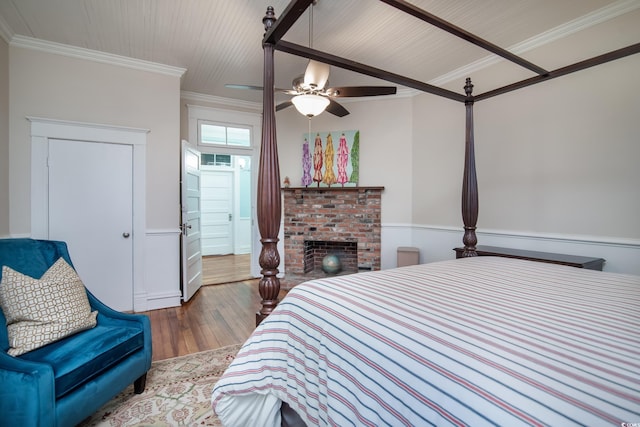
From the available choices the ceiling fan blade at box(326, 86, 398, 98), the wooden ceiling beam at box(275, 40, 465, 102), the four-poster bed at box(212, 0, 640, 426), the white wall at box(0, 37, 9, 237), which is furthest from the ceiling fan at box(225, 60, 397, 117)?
the white wall at box(0, 37, 9, 237)

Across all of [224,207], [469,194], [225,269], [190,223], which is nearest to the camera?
[469,194]

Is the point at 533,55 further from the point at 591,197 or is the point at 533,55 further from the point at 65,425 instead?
the point at 65,425

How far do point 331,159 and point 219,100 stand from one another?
187 cm

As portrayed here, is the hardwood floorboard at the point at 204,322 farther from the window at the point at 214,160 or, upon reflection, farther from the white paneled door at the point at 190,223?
the window at the point at 214,160

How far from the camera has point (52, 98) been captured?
2924 mm

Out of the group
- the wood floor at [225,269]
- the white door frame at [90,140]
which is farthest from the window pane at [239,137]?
the wood floor at [225,269]

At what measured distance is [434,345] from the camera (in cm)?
71

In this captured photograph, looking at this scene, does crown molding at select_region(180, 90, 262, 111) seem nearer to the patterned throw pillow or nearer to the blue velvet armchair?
the blue velvet armchair

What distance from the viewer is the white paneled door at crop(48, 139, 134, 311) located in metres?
2.96

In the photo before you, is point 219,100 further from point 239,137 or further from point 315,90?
point 315,90

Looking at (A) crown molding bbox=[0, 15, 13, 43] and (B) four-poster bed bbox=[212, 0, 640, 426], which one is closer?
(B) four-poster bed bbox=[212, 0, 640, 426]

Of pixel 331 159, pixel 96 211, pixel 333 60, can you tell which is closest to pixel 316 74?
pixel 333 60

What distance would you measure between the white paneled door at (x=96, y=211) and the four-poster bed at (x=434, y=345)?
2.47 m

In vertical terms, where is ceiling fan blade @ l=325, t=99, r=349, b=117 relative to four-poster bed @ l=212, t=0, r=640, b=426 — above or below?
above
